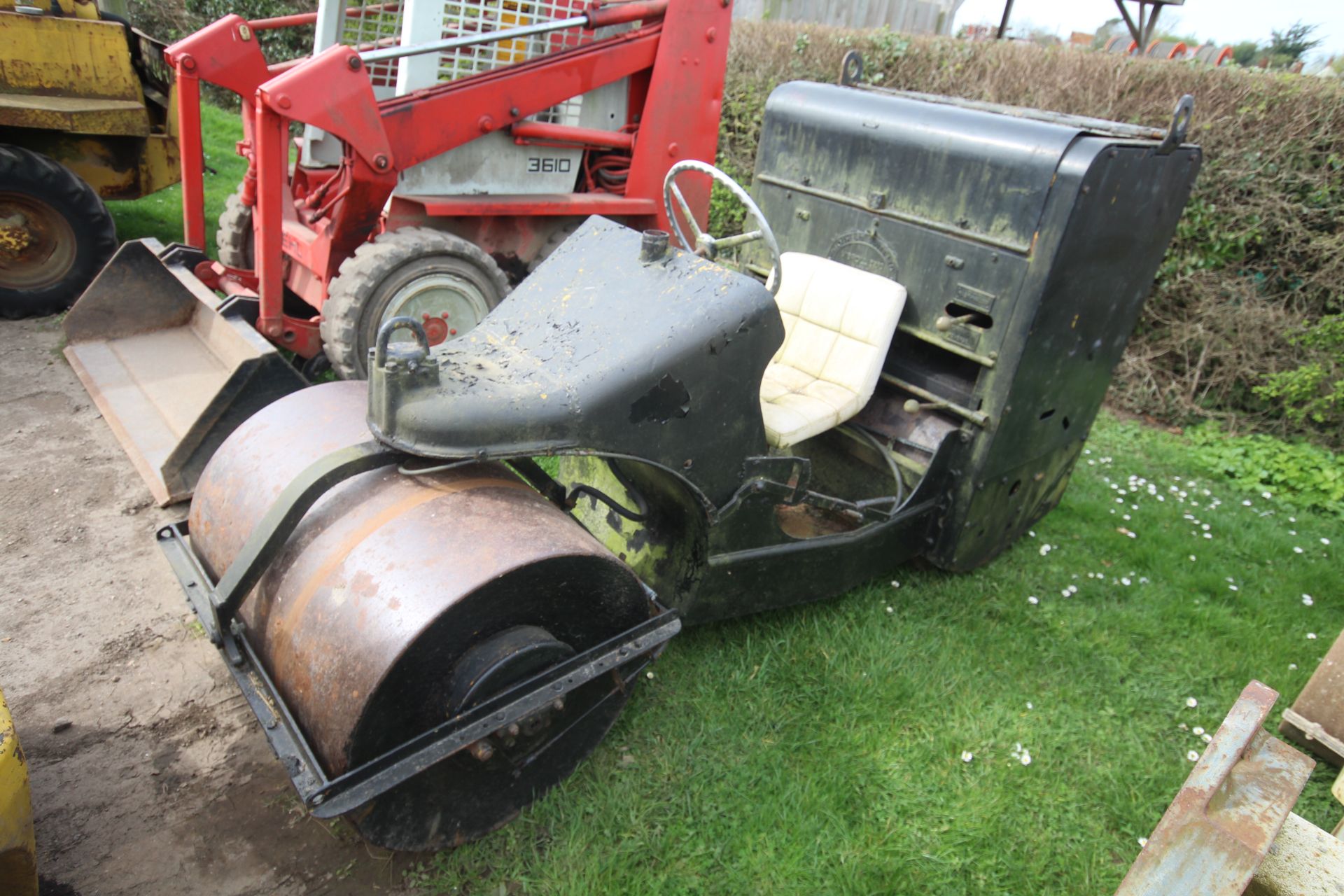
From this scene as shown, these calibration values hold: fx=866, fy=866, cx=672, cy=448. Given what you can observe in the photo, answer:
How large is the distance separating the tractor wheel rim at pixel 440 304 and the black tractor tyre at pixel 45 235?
2.47 m

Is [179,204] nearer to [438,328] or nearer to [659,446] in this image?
[438,328]

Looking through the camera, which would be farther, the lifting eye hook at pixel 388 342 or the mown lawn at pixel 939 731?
the mown lawn at pixel 939 731

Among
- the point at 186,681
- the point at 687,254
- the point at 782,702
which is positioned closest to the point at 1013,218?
the point at 687,254

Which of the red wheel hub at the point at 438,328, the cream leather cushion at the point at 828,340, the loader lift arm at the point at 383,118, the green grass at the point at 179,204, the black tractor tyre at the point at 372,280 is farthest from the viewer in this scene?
the green grass at the point at 179,204

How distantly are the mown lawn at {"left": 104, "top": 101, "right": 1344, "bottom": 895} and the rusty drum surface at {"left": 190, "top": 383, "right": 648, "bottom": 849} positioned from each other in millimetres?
285

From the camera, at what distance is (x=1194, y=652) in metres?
3.58

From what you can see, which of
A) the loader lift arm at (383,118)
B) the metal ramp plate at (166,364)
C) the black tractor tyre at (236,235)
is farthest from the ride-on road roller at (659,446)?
the black tractor tyre at (236,235)

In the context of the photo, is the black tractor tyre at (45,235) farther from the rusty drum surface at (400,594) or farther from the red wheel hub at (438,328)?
the rusty drum surface at (400,594)

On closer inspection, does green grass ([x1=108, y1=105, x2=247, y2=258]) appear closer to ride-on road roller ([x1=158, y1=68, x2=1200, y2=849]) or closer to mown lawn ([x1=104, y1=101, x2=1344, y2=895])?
ride-on road roller ([x1=158, y1=68, x2=1200, y2=849])

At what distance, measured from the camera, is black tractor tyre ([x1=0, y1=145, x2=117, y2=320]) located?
5164mm

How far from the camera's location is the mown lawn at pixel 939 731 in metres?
2.46

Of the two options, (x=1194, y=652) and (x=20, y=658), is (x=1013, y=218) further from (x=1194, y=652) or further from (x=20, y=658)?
(x=20, y=658)

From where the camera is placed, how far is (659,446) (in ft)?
8.00

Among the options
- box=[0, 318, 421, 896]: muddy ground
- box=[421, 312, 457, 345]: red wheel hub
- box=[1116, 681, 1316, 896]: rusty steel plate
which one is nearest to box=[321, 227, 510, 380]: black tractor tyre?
box=[421, 312, 457, 345]: red wheel hub
